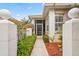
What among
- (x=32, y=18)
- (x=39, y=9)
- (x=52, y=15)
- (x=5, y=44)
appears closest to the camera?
(x=5, y=44)

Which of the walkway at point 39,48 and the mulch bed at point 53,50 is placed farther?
the walkway at point 39,48

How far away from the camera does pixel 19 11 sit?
4.68 metres

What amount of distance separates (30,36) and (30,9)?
776 millimetres

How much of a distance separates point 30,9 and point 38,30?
25.4 inches

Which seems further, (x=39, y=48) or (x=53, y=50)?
(x=39, y=48)

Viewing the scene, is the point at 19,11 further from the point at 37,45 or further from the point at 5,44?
the point at 5,44

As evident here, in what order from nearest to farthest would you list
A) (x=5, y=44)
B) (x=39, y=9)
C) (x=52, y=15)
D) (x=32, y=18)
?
(x=5, y=44), (x=32, y=18), (x=39, y=9), (x=52, y=15)

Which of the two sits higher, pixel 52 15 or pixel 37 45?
pixel 52 15

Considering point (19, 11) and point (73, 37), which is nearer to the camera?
point (73, 37)

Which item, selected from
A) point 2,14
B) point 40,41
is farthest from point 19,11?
point 2,14

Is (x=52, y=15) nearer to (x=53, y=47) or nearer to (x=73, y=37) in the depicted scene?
(x=53, y=47)

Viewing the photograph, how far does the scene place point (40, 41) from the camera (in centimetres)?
470

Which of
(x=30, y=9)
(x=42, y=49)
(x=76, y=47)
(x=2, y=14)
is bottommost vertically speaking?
(x=42, y=49)

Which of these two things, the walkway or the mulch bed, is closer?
the mulch bed
